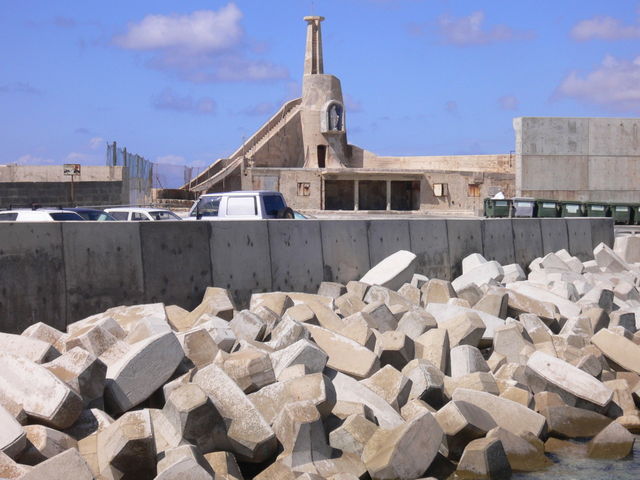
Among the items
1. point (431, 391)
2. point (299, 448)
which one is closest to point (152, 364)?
point (299, 448)

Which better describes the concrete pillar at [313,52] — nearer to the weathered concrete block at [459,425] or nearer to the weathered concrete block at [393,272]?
the weathered concrete block at [393,272]

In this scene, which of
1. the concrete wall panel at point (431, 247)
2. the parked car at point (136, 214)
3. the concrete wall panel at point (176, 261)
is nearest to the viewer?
the concrete wall panel at point (176, 261)

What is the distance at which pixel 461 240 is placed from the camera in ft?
51.1

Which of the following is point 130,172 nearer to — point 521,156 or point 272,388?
point 521,156

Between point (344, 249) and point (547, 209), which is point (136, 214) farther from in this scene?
point (547, 209)

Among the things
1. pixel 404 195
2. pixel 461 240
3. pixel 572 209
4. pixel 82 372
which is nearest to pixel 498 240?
pixel 461 240

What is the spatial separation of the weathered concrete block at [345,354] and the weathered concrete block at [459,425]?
943 mm

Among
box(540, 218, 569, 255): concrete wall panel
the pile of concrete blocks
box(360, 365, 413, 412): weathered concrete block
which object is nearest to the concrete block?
the pile of concrete blocks

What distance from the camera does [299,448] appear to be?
6480 mm

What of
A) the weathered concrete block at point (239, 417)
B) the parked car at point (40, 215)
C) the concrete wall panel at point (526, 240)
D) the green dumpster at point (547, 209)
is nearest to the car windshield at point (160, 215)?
the parked car at point (40, 215)

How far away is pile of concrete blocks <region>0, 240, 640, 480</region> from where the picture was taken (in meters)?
6.23

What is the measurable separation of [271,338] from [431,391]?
1817 mm

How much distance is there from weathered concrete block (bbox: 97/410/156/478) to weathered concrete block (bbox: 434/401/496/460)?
2708 millimetres

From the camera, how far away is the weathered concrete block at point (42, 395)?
623cm
